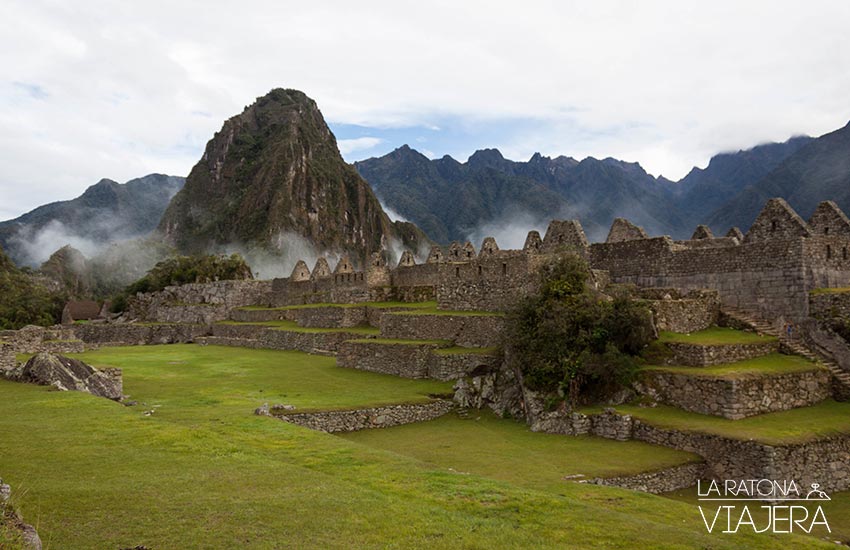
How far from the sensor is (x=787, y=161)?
132ft

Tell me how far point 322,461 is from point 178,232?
18965cm

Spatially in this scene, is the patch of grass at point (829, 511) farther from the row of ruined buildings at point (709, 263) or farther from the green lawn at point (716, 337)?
the row of ruined buildings at point (709, 263)

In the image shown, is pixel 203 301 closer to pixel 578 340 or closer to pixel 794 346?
pixel 578 340

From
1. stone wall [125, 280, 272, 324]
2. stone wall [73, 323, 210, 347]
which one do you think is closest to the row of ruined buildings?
stone wall [73, 323, 210, 347]

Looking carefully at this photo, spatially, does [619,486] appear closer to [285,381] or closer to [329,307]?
[285,381]

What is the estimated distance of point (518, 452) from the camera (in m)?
13.0

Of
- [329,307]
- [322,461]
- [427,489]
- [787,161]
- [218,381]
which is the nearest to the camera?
[427,489]

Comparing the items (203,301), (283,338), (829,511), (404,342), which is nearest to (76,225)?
(203,301)

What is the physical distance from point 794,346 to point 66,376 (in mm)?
20025

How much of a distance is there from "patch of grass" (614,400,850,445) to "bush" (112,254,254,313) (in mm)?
59001

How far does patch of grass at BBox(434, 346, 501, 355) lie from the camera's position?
19.5 meters

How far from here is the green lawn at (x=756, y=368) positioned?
1384 centimetres

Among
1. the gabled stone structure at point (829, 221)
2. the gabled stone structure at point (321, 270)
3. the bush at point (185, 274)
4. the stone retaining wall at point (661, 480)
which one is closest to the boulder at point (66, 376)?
the stone retaining wall at point (661, 480)

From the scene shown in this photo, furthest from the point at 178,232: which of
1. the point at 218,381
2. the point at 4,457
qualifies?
the point at 4,457
